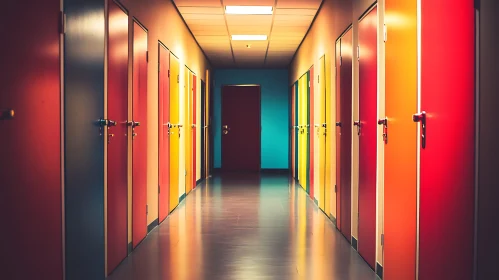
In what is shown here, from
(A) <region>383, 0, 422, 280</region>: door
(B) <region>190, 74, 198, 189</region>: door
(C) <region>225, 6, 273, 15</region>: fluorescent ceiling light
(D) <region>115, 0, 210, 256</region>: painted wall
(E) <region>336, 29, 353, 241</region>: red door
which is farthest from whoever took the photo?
(B) <region>190, 74, 198, 189</region>: door

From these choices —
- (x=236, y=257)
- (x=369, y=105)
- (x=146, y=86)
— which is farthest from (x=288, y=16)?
(x=236, y=257)

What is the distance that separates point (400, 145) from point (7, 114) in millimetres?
2127

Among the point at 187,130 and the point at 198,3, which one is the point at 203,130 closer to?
the point at 187,130

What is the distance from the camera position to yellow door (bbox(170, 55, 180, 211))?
6.38 meters

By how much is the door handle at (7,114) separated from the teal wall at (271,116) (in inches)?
441

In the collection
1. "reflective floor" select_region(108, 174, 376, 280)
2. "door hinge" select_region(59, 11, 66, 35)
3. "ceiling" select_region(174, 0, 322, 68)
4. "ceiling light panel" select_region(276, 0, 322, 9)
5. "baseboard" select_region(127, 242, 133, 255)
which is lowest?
"reflective floor" select_region(108, 174, 376, 280)

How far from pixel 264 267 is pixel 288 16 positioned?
15.3 feet

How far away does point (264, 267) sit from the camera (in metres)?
3.68

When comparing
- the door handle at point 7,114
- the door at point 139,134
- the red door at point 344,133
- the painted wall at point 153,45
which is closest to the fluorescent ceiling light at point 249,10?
the painted wall at point 153,45

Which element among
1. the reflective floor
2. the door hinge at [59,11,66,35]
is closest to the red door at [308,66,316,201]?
the reflective floor

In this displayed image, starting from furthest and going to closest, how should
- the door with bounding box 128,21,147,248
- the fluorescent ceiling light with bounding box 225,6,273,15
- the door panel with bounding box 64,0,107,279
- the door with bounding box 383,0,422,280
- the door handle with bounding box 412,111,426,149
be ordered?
the fluorescent ceiling light with bounding box 225,6,273,15
the door with bounding box 128,21,147,248
the door with bounding box 383,0,422,280
the door panel with bounding box 64,0,107,279
the door handle with bounding box 412,111,426,149

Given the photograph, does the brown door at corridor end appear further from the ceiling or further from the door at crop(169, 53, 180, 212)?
the door at crop(169, 53, 180, 212)

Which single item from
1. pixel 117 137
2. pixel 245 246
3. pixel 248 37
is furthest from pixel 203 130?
pixel 117 137

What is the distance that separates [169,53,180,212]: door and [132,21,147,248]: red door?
1.59 meters
